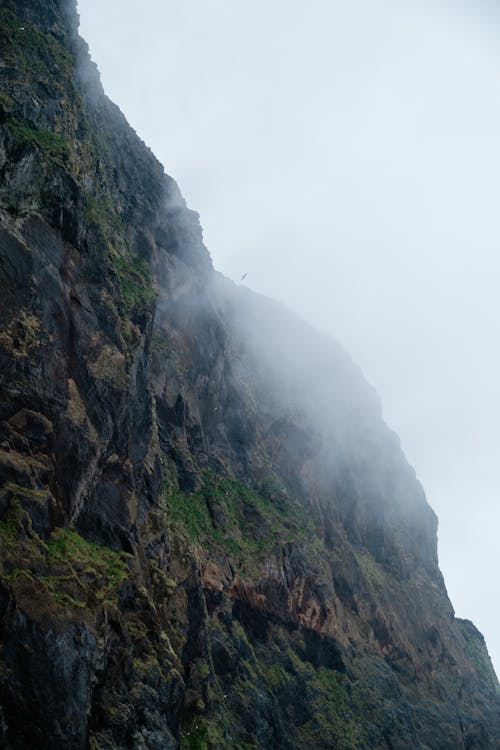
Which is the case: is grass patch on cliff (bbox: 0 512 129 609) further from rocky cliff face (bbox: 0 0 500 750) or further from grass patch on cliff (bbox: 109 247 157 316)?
grass patch on cliff (bbox: 109 247 157 316)

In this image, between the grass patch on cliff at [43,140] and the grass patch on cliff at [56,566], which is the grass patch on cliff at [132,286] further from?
the grass patch on cliff at [56,566]

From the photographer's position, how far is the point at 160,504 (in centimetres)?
4266

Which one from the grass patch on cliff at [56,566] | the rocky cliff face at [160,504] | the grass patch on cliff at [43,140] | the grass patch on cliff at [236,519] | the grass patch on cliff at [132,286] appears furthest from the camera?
the grass patch on cliff at [236,519]

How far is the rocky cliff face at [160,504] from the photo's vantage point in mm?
23234

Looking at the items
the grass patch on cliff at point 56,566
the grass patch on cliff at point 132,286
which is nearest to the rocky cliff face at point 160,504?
the grass patch on cliff at point 56,566

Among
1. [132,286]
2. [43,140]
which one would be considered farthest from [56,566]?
[132,286]

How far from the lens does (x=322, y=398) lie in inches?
4286

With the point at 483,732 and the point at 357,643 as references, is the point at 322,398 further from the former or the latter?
the point at 483,732

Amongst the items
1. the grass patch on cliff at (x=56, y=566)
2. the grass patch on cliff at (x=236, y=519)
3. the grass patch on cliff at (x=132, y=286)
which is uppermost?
the grass patch on cliff at (x=132, y=286)

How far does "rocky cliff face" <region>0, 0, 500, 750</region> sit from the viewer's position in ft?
76.2

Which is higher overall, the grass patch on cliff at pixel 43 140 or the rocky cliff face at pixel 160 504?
the grass patch on cliff at pixel 43 140

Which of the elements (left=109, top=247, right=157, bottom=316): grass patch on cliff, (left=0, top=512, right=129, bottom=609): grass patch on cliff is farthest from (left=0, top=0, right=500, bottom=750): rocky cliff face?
(left=109, top=247, right=157, bottom=316): grass patch on cliff

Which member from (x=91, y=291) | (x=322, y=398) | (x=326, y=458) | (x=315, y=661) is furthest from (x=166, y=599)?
(x=322, y=398)

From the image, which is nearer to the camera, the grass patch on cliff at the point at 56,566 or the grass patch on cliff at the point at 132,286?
the grass patch on cliff at the point at 56,566
